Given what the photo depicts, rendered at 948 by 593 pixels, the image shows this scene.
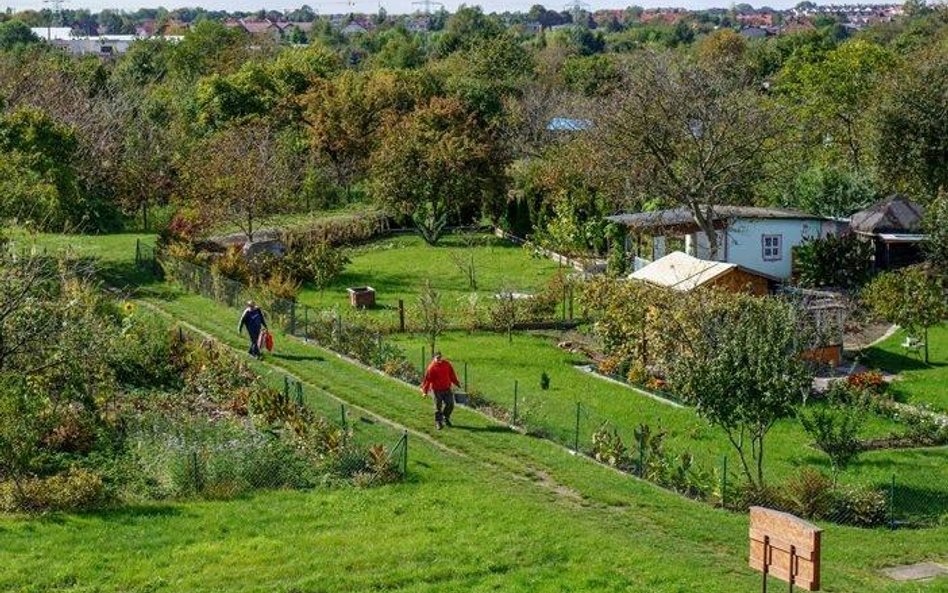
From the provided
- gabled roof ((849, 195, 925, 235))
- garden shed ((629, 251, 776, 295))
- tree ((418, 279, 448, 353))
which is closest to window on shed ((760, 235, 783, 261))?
gabled roof ((849, 195, 925, 235))

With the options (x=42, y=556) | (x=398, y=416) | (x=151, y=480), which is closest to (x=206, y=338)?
(x=398, y=416)

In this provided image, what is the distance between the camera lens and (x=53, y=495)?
1798cm

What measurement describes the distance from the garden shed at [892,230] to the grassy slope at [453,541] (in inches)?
878

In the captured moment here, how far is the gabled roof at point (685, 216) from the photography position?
39562mm

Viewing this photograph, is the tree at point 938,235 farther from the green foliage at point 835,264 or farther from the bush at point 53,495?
the bush at point 53,495

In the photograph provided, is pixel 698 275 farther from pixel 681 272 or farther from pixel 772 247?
pixel 772 247

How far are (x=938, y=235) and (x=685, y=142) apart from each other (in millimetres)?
8073

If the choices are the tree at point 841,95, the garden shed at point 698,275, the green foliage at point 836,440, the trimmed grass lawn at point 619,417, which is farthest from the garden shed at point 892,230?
the green foliage at point 836,440

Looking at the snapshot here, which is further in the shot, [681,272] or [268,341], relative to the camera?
[681,272]

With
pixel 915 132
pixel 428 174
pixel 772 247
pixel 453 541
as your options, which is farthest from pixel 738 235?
pixel 453 541

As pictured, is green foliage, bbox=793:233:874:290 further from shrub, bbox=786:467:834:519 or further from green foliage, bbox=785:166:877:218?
shrub, bbox=786:467:834:519

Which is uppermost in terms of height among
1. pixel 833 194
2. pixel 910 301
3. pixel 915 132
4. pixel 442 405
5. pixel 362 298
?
pixel 915 132

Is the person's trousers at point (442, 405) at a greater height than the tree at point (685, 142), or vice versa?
the tree at point (685, 142)

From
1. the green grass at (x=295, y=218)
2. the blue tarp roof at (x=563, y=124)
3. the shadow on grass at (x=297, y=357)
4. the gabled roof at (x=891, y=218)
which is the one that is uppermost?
the blue tarp roof at (x=563, y=124)
